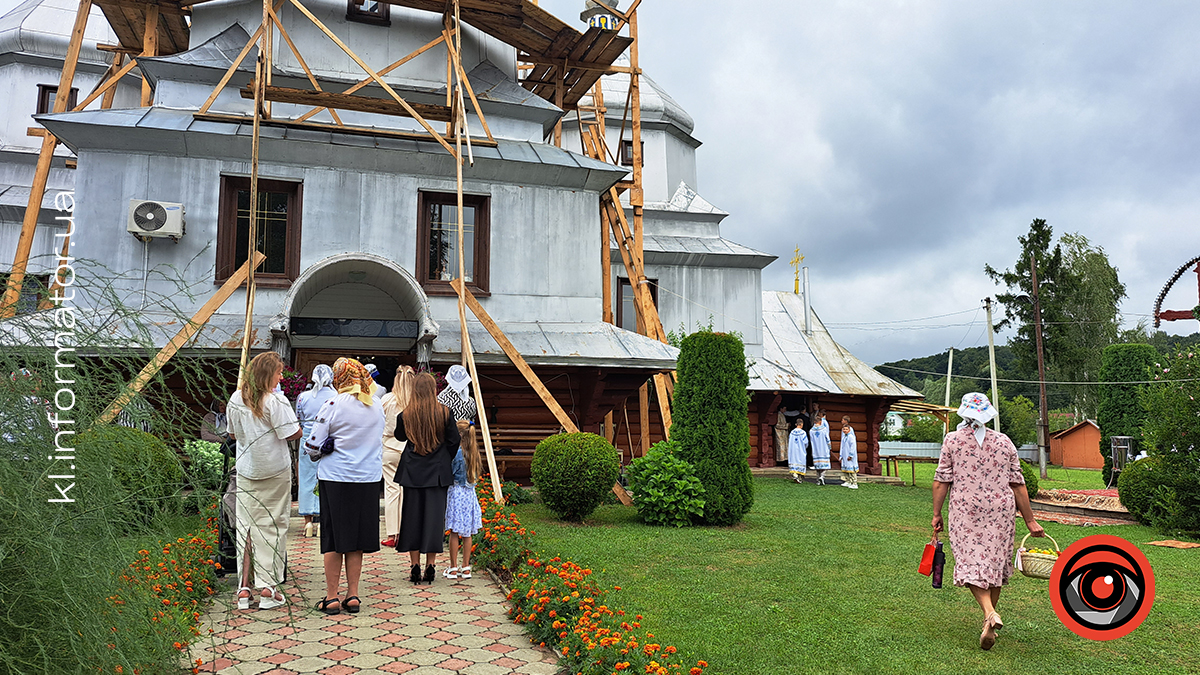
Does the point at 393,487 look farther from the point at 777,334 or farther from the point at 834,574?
the point at 777,334

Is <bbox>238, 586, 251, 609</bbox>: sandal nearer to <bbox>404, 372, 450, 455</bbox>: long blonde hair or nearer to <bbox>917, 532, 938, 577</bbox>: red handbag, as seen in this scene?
<bbox>404, 372, 450, 455</bbox>: long blonde hair

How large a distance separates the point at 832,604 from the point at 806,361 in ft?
59.9

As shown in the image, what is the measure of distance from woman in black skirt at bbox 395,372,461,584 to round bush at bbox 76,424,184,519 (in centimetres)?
357

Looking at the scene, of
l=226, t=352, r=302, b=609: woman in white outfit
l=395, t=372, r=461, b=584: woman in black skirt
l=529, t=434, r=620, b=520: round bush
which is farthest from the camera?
l=529, t=434, r=620, b=520: round bush

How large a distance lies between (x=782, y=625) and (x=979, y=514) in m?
1.64

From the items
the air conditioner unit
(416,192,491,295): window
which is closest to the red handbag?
(416,192,491,295): window

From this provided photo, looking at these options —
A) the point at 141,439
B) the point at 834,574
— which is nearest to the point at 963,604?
the point at 834,574

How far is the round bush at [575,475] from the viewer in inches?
409

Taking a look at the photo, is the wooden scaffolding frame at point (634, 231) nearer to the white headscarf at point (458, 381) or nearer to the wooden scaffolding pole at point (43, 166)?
the white headscarf at point (458, 381)

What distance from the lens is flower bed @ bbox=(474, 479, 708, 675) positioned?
14.2 ft

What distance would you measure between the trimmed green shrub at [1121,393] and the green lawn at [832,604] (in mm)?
10001

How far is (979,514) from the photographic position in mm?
5695

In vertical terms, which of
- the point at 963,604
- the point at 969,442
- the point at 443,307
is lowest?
the point at 963,604

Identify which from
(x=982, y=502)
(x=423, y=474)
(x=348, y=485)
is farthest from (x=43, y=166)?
(x=982, y=502)
